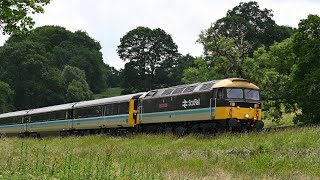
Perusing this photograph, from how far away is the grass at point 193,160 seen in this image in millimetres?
9617

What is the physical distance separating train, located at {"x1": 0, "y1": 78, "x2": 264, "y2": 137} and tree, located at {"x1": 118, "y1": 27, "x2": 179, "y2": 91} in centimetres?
4129

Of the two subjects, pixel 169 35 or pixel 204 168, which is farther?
pixel 169 35

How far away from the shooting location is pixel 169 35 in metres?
83.4

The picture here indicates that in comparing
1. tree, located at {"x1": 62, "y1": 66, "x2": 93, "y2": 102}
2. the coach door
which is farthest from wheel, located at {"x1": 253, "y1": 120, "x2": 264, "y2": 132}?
tree, located at {"x1": 62, "y1": 66, "x2": 93, "y2": 102}

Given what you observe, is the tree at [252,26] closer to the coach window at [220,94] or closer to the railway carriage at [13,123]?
the railway carriage at [13,123]

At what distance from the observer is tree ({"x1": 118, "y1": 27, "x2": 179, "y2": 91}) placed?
80500mm

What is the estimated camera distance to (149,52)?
81750 mm

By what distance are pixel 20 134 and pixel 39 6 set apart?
28.4 metres

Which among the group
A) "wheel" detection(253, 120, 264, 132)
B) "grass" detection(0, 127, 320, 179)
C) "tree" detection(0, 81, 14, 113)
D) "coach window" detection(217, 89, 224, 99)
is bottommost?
"grass" detection(0, 127, 320, 179)

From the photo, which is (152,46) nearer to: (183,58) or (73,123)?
(183,58)

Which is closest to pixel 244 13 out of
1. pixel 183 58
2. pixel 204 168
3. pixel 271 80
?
pixel 183 58

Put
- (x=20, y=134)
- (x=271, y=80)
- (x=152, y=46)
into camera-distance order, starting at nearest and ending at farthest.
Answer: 1. (x=271, y=80)
2. (x=20, y=134)
3. (x=152, y=46)

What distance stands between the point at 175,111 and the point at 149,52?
56.2m

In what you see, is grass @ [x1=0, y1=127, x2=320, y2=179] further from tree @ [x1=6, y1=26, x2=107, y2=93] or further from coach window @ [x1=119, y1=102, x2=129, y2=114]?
tree @ [x1=6, y1=26, x2=107, y2=93]
